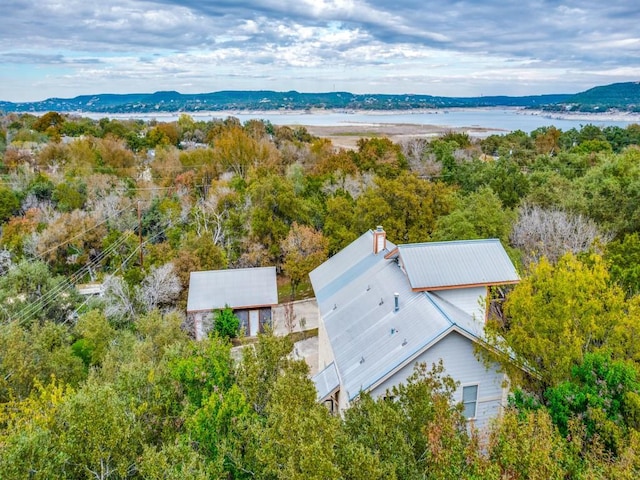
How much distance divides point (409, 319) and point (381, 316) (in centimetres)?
132

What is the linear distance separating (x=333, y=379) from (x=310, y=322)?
1237 cm

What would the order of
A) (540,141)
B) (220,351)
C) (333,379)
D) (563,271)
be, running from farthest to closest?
1. (540,141)
2. (333,379)
3. (563,271)
4. (220,351)

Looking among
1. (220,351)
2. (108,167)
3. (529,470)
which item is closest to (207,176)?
(108,167)

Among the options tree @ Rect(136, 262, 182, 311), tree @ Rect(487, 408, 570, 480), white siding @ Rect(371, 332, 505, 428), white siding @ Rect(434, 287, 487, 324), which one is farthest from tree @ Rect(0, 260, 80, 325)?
tree @ Rect(487, 408, 570, 480)

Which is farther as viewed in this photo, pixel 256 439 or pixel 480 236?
pixel 480 236

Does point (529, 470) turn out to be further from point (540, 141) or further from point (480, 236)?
point (540, 141)

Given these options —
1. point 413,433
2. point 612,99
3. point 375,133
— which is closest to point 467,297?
point 413,433

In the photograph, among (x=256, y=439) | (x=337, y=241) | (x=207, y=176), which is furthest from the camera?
(x=207, y=176)

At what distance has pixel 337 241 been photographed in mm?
31719

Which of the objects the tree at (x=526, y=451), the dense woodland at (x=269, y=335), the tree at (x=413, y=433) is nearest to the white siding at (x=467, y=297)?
the dense woodland at (x=269, y=335)

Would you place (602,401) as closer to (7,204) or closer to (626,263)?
(626,263)

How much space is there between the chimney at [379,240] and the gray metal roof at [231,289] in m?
8.13

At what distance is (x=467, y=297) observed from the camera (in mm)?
18156

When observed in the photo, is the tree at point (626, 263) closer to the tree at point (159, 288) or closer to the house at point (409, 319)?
the house at point (409, 319)
